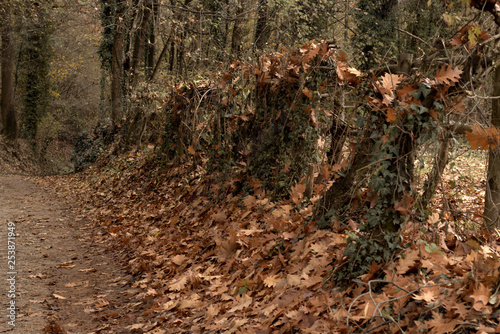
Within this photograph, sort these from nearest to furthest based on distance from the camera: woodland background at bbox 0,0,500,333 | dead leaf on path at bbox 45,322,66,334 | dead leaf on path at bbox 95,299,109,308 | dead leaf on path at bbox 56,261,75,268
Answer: woodland background at bbox 0,0,500,333, dead leaf on path at bbox 45,322,66,334, dead leaf on path at bbox 95,299,109,308, dead leaf on path at bbox 56,261,75,268

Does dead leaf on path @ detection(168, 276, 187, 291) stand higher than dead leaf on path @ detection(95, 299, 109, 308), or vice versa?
dead leaf on path @ detection(168, 276, 187, 291)

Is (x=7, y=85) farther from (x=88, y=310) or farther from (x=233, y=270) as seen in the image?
(x=233, y=270)

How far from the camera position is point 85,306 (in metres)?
5.12

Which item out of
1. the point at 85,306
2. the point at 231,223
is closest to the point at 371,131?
the point at 231,223

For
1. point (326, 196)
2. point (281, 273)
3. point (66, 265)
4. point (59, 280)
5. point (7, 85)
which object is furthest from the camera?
point (7, 85)

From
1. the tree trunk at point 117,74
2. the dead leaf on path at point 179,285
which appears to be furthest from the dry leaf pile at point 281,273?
the tree trunk at point 117,74

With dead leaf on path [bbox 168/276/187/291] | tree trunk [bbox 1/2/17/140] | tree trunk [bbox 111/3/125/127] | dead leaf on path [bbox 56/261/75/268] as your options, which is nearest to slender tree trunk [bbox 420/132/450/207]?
dead leaf on path [bbox 168/276/187/291]

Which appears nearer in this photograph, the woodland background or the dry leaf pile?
the dry leaf pile

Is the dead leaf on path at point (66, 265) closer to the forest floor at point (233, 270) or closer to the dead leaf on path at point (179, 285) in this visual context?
the forest floor at point (233, 270)

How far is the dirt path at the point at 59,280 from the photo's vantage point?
463 centimetres

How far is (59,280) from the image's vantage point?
5.97 m

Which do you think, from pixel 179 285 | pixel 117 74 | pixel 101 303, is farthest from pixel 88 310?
pixel 117 74

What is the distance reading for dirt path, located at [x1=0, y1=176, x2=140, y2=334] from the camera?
4633mm

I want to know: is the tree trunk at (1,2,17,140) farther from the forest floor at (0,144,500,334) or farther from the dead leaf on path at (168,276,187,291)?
the dead leaf on path at (168,276,187,291)
